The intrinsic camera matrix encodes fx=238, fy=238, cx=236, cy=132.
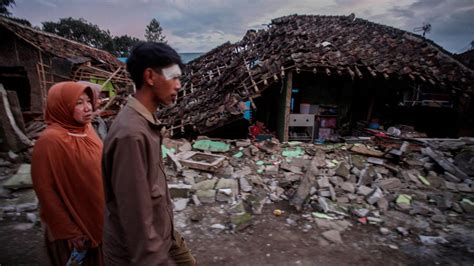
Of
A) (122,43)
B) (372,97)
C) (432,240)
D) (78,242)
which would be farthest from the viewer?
(122,43)

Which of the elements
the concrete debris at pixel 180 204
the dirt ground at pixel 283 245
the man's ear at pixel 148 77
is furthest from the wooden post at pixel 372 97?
the man's ear at pixel 148 77

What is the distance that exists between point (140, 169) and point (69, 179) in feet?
3.66

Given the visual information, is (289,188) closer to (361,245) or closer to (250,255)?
(361,245)

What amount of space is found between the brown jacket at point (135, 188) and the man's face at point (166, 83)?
0.38ft

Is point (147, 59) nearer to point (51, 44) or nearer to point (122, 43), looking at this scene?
point (51, 44)

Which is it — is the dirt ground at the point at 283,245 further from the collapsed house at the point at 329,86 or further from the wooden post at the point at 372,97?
the wooden post at the point at 372,97

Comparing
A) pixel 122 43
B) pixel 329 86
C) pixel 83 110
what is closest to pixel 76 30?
pixel 122 43

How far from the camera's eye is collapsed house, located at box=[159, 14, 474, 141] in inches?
283

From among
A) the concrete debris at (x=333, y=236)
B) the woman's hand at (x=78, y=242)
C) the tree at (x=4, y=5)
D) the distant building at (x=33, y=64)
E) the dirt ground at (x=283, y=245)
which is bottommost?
the dirt ground at (x=283, y=245)

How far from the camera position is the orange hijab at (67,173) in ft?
5.66

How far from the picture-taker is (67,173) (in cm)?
183

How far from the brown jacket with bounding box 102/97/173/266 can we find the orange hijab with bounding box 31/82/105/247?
0.72m

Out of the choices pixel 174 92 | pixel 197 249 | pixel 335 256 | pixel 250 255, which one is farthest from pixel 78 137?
pixel 335 256

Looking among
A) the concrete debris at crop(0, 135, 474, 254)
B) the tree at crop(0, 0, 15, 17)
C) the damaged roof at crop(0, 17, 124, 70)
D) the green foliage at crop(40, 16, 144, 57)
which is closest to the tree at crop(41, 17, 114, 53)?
the green foliage at crop(40, 16, 144, 57)
